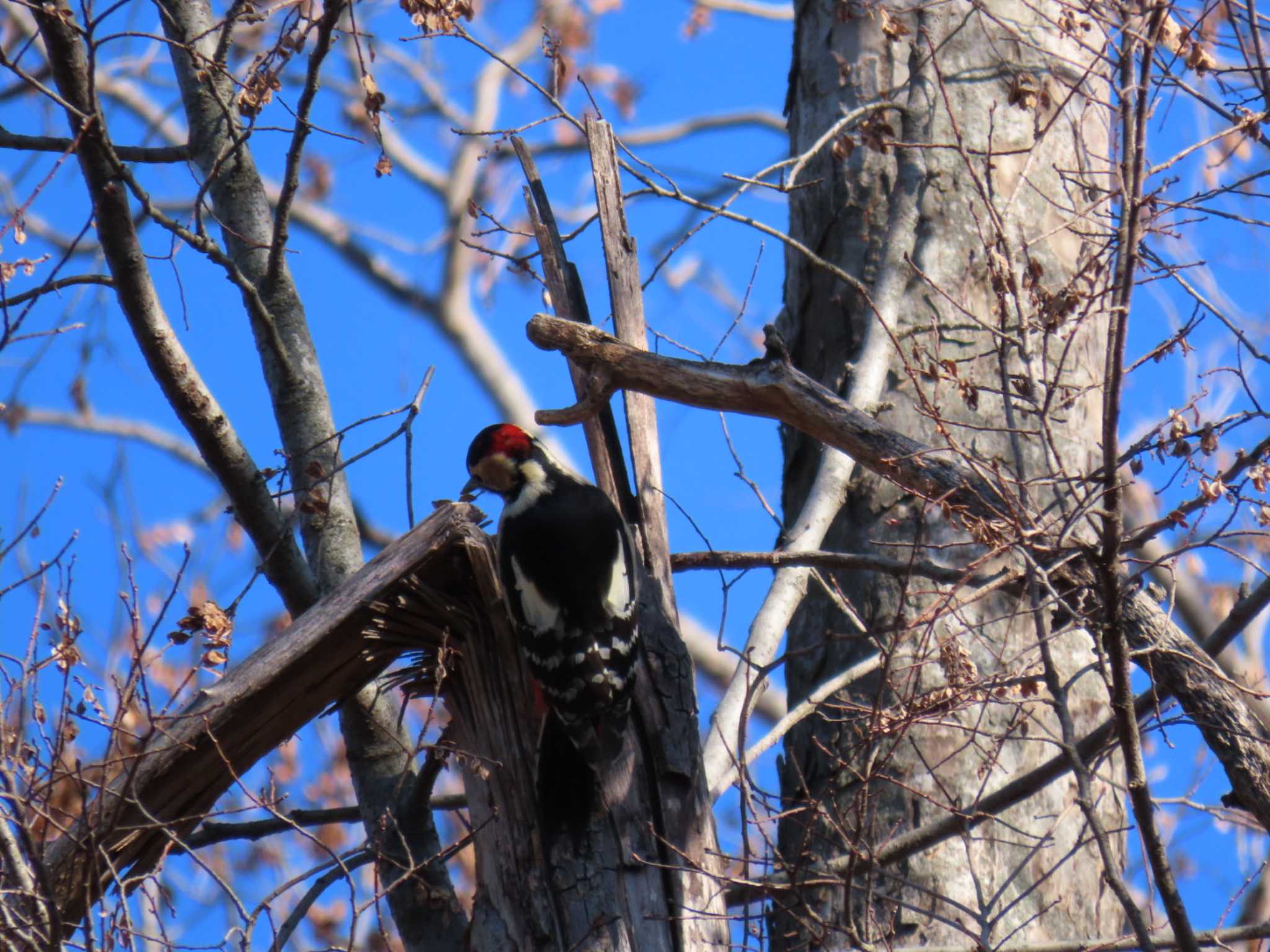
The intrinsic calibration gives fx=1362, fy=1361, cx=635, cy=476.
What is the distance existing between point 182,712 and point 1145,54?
2443mm

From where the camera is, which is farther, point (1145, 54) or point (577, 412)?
point (577, 412)

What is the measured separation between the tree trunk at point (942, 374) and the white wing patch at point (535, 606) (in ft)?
2.09

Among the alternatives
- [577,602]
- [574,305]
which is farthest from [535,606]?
[574,305]

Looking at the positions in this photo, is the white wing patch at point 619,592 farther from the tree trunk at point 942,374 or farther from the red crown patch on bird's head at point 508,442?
the red crown patch on bird's head at point 508,442

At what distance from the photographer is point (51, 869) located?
2828 mm

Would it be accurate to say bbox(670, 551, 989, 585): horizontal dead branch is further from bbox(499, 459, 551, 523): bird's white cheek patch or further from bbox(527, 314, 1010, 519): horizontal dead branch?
bbox(499, 459, 551, 523): bird's white cheek patch

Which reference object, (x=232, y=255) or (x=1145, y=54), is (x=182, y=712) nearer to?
(x=232, y=255)

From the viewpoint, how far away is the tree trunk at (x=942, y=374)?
12.8 ft

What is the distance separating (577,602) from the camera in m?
3.40

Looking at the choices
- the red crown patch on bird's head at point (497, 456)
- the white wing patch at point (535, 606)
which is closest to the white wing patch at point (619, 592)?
the white wing patch at point (535, 606)

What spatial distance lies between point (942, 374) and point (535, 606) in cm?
123

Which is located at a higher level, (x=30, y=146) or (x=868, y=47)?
(x=868, y=47)

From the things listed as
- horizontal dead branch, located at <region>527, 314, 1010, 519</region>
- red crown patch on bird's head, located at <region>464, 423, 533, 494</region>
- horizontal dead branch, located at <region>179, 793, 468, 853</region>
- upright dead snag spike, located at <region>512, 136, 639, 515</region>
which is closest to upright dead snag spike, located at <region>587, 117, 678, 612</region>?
upright dead snag spike, located at <region>512, 136, 639, 515</region>

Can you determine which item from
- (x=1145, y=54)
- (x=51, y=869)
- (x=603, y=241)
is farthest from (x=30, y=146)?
(x=1145, y=54)
